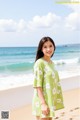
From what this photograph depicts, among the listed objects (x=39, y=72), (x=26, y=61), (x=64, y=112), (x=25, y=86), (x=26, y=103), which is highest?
(x=26, y=61)

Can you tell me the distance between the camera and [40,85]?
2496 millimetres

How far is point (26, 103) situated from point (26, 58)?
4.05 m

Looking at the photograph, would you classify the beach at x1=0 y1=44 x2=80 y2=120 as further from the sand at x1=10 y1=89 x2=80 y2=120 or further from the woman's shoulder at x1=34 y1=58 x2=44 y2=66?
the woman's shoulder at x1=34 y1=58 x2=44 y2=66

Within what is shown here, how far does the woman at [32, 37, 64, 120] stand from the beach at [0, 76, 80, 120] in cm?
126

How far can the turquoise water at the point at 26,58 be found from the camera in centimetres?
809

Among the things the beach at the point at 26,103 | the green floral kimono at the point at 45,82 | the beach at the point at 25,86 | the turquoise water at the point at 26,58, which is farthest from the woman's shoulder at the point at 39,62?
the turquoise water at the point at 26,58

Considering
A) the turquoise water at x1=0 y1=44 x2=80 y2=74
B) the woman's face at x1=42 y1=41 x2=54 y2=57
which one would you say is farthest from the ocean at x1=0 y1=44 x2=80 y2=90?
the woman's face at x1=42 y1=41 x2=54 y2=57

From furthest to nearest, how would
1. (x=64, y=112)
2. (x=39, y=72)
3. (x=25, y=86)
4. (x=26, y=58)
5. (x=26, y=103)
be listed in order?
(x=26, y=58), (x=25, y=86), (x=26, y=103), (x=64, y=112), (x=39, y=72)

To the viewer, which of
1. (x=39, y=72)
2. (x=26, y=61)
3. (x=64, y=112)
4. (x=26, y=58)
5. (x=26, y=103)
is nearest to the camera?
(x=39, y=72)

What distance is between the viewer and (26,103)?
4434 mm

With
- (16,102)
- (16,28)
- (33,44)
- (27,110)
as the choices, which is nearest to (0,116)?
(27,110)

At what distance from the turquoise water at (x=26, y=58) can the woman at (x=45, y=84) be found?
15.7 feet

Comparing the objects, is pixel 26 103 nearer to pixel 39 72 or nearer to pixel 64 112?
pixel 64 112

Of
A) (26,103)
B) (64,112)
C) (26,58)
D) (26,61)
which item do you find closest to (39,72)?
(64,112)
